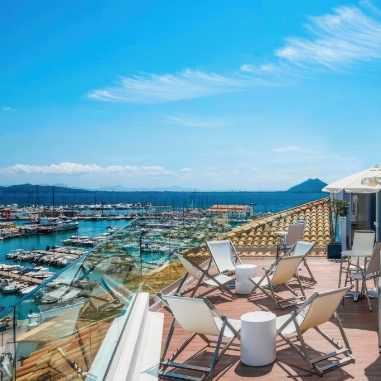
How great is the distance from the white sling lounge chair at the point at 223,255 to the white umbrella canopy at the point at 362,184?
3403 mm

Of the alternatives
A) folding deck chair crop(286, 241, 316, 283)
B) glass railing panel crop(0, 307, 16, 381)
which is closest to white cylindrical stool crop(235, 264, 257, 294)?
folding deck chair crop(286, 241, 316, 283)

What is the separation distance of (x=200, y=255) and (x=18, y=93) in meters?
42.2

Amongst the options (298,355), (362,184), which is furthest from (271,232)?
(298,355)

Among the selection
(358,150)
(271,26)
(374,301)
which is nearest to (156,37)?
(271,26)

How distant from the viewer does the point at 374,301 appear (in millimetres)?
6848

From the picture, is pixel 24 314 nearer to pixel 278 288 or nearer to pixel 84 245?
pixel 278 288

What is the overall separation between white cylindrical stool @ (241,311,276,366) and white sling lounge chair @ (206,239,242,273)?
12.3 feet

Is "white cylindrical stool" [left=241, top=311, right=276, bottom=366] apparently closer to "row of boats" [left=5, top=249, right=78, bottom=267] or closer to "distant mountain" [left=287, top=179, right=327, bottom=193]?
"row of boats" [left=5, top=249, right=78, bottom=267]

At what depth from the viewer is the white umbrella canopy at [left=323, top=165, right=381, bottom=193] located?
31.4 ft

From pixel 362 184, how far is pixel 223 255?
3.96 metres

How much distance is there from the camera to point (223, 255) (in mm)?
8500

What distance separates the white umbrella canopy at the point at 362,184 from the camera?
31.4 ft

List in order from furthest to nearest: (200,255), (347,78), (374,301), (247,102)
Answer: (247,102)
(347,78)
(200,255)
(374,301)

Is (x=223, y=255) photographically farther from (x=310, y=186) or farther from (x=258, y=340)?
(x=310, y=186)
